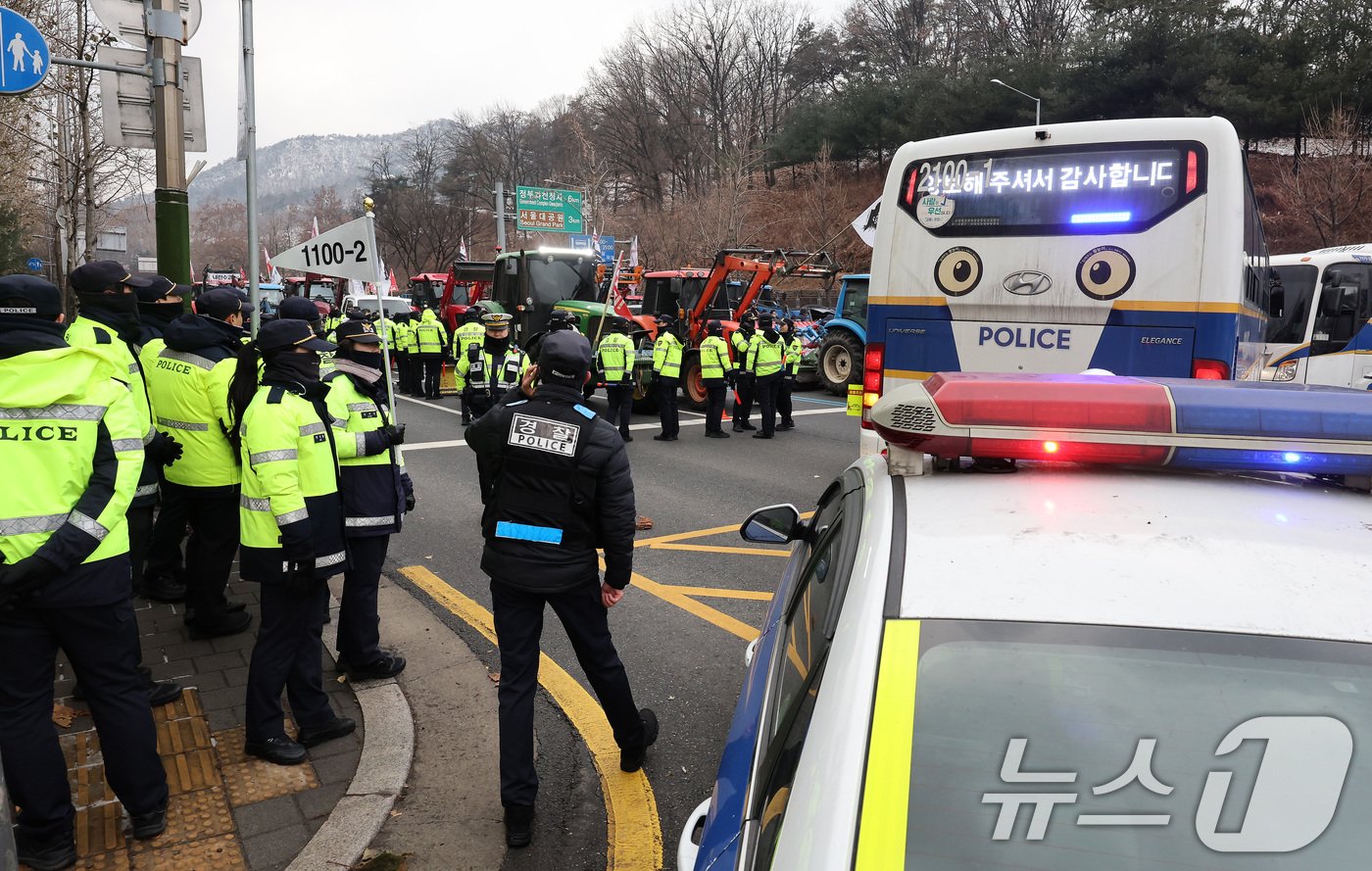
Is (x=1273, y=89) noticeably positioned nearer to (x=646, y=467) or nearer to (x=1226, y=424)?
(x=646, y=467)

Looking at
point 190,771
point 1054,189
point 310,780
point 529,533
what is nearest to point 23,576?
Result: point 190,771

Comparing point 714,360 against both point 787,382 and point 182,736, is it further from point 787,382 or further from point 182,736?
point 182,736

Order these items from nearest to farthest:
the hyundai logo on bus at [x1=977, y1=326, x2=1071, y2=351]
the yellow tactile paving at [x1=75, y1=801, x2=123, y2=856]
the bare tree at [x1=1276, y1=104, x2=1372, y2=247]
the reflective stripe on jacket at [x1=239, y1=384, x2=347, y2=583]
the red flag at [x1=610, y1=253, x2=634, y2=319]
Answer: the yellow tactile paving at [x1=75, y1=801, x2=123, y2=856] < the reflective stripe on jacket at [x1=239, y1=384, x2=347, y2=583] < the hyundai logo on bus at [x1=977, y1=326, x2=1071, y2=351] < the red flag at [x1=610, y1=253, x2=634, y2=319] < the bare tree at [x1=1276, y1=104, x2=1372, y2=247]

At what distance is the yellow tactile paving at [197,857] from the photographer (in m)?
3.21

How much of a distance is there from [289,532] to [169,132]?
15.7ft

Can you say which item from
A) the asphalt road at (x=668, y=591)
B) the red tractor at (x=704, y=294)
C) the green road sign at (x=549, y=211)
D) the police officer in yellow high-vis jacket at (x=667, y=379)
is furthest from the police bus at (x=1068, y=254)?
the green road sign at (x=549, y=211)

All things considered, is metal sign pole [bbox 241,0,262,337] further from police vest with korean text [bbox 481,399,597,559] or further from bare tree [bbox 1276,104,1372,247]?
bare tree [bbox 1276,104,1372,247]

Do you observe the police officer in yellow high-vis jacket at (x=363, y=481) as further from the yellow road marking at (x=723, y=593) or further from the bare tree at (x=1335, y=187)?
the bare tree at (x=1335, y=187)

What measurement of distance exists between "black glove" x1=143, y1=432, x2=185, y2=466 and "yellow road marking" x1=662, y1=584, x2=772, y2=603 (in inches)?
124

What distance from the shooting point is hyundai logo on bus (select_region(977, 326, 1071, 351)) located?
21.9 ft

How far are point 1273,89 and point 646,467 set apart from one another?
1231 inches

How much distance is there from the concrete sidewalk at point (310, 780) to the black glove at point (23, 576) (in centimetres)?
102

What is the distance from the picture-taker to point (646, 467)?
1101 cm

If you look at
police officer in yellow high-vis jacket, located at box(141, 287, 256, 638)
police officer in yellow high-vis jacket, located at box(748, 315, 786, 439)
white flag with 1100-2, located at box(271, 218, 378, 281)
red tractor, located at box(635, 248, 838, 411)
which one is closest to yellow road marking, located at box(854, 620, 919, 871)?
police officer in yellow high-vis jacket, located at box(141, 287, 256, 638)
